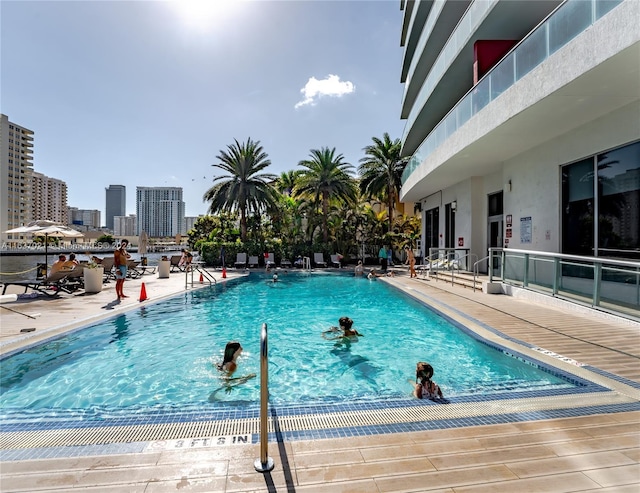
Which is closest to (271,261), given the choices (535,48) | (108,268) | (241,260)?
(241,260)

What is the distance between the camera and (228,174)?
25750 mm

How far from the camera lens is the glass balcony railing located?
22.1ft

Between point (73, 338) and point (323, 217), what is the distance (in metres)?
20.0

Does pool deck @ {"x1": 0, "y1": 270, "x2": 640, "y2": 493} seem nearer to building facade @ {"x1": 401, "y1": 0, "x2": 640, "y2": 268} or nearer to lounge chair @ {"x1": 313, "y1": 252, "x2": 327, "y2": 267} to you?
building facade @ {"x1": 401, "y1": 0, "x2": 640, "y2": 268}

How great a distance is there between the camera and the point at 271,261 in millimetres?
24359

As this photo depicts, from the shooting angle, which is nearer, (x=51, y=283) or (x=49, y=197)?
(x=51, y=283)

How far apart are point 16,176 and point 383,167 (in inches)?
4520

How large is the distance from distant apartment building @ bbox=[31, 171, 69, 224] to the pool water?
143m

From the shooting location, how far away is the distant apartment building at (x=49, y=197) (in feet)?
406

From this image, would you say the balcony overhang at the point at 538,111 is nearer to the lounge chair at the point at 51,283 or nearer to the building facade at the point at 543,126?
the building facade at the point at 543,126

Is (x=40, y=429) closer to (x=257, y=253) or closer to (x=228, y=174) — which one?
(x=257, y=253)

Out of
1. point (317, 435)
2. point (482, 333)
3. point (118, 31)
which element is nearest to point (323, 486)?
point (317, 435)

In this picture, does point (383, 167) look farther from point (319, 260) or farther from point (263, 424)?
point (263, 424)

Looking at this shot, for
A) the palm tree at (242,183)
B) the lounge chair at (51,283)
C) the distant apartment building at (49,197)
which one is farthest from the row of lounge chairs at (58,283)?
the distant apartment building at (49,197)
